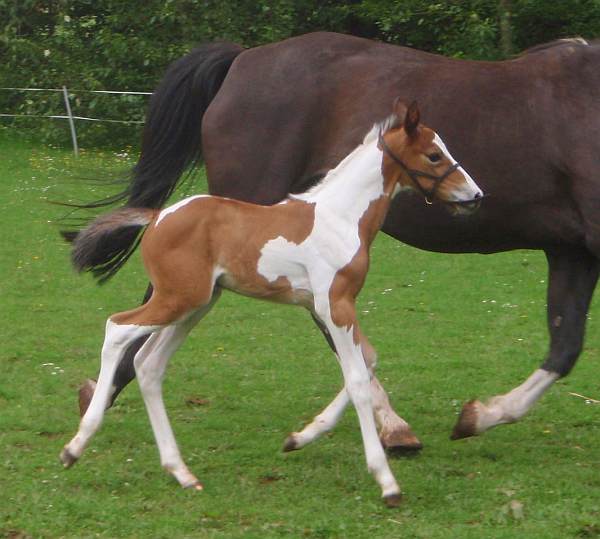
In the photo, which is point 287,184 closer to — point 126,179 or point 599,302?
point 126,179

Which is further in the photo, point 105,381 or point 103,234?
point 103,234

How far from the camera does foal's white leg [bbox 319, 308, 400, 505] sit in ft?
14.9

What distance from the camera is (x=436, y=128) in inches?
225

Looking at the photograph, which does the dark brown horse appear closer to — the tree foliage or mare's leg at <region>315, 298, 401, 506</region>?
mare's leg at <region>315, 298, 401, 506</region>

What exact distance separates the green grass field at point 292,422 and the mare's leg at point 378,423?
0.10 m

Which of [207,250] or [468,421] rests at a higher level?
[207,250]

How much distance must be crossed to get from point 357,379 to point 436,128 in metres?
1.70

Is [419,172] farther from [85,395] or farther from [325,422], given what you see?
[85,395]

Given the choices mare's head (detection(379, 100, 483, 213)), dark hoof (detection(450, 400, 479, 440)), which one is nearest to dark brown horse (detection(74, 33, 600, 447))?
dark hoof (detection(450, 400, 479, 440))

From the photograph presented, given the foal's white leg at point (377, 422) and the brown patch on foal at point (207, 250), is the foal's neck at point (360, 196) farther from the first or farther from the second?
the foal's white leg at point (377, 422)

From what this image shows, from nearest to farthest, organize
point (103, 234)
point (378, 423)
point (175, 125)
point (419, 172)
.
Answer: point (419, 172), point (103, 234), point (378, 423), point (175, 125)

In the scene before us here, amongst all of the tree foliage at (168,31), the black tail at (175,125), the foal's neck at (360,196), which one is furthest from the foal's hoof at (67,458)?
the tree foliage at (168,31)

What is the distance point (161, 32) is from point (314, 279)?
15.9 m

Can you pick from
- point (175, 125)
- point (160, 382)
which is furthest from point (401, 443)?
point (175, 125)
